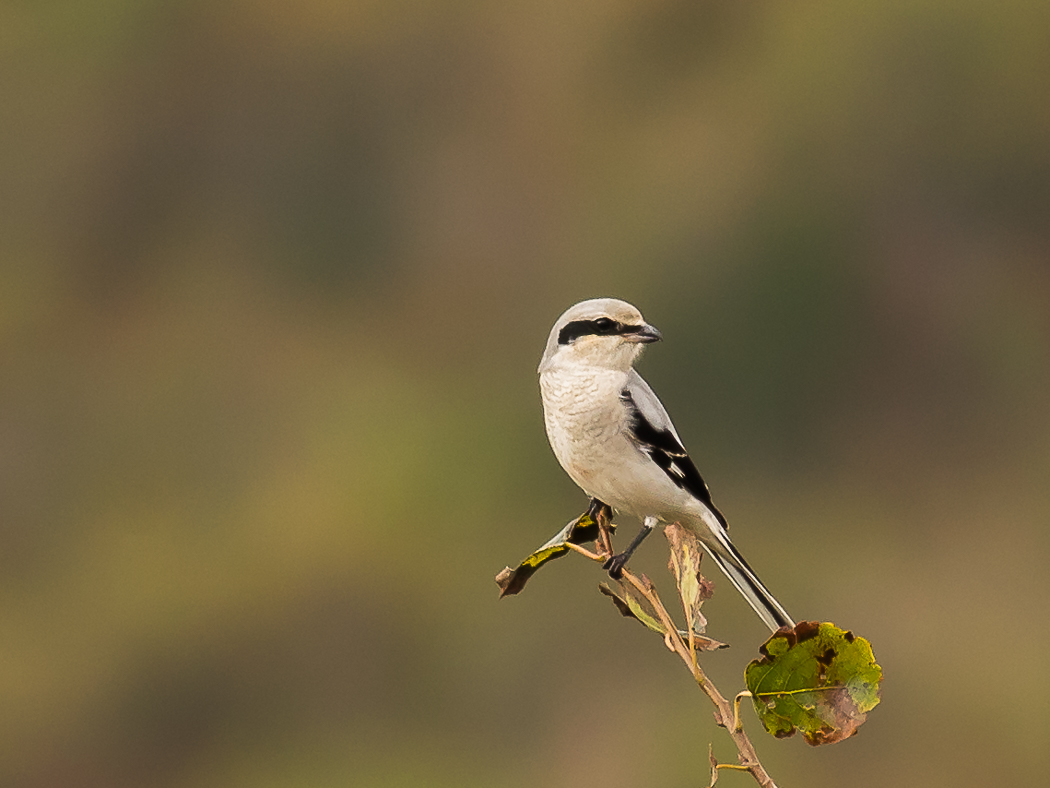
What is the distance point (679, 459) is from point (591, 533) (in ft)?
2.39

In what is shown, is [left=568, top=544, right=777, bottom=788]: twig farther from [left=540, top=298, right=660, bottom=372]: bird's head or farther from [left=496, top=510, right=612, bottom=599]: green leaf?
[left=540, top=298, right=660, bottom=372]: bird's head

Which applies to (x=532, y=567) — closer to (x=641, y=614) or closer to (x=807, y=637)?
(x=641, y=614)

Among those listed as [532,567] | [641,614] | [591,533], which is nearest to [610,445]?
[591,533]

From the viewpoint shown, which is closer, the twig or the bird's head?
the twig

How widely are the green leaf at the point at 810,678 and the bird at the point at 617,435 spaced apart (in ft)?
3.56

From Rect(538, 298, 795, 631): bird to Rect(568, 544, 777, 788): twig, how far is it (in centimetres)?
98

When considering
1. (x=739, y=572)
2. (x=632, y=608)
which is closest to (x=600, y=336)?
(x=739, y=572)

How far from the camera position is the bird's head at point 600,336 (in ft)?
6.74

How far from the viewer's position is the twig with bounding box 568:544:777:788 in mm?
843

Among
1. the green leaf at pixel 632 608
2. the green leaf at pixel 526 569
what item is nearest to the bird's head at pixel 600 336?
the green leaf at pixel 526 569

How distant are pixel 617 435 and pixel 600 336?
0.62ft

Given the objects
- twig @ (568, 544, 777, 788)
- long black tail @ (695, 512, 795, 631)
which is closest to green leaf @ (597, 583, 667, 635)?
twig @ (568, 544, 777, 788)

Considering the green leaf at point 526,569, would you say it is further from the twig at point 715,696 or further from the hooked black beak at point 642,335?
the hooked black beak at point 642,335

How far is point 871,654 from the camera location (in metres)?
0.97
